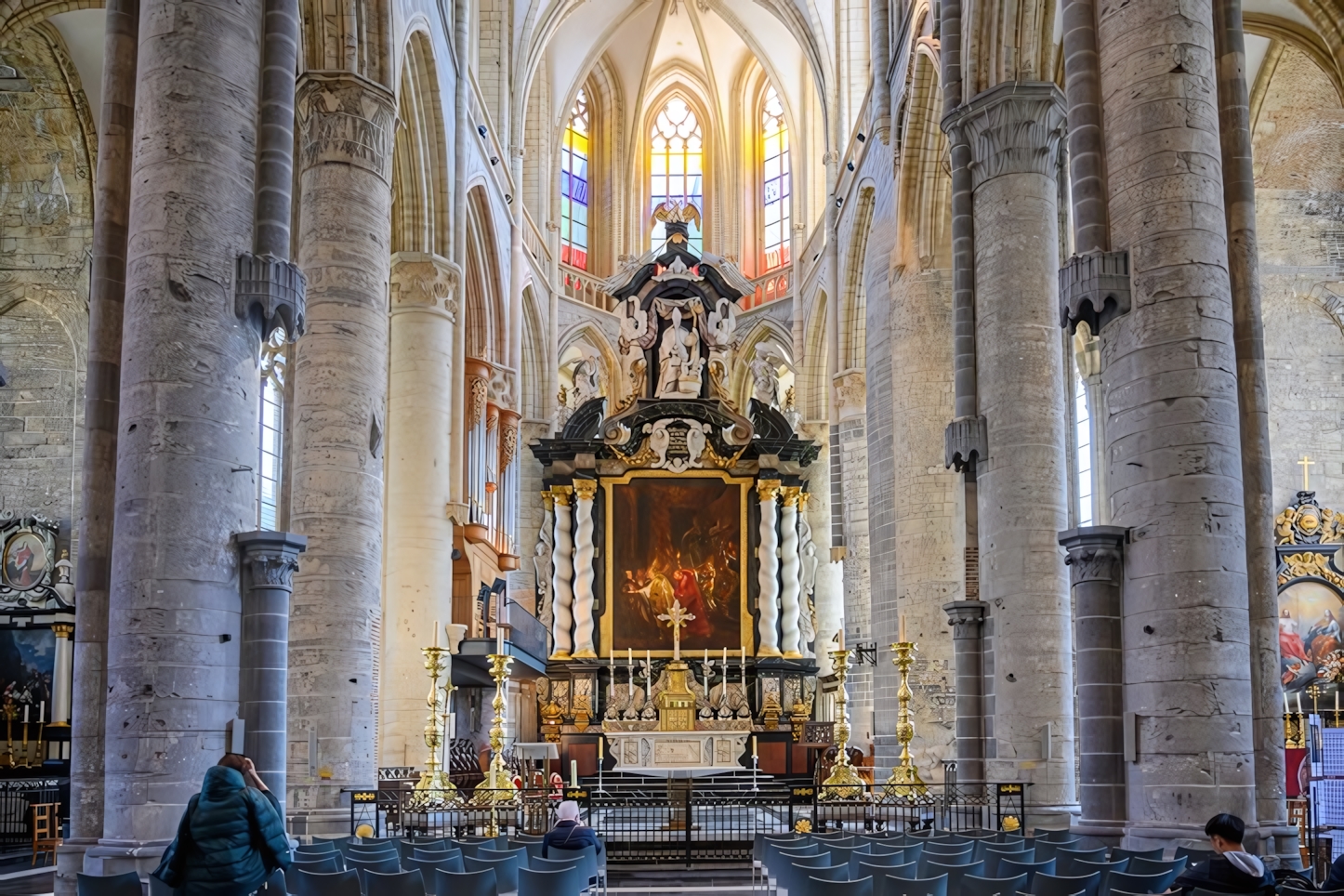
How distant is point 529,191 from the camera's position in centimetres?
4131

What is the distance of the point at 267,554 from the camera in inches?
479

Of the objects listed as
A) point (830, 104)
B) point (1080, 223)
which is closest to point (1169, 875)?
point (1080, 223)

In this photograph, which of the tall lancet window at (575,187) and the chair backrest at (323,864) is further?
the tall lancet window at (575,187)

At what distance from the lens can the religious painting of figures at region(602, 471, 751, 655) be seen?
108 ft

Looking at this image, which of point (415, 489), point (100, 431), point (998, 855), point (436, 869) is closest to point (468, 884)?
point (436, 869)

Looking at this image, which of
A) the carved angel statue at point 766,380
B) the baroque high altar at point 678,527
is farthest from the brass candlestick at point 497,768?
the carved angel statue at point 766,380

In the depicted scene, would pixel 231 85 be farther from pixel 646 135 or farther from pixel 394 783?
pixel 646 135

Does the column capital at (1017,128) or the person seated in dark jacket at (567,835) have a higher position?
the column capital at (1017,128)

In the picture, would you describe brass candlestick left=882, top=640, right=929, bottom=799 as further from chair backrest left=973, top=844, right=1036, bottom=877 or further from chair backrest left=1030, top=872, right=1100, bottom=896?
chair backrest left=1030, top=872, right=1100, bottom=896

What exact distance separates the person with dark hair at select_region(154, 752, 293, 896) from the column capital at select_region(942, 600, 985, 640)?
11623 mm

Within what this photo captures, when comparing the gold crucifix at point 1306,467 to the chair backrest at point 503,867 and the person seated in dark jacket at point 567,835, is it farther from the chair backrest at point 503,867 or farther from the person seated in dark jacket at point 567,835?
the chair backrest at point 503,867

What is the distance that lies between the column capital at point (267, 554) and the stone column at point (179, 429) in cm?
12

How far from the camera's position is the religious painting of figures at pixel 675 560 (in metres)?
33.0

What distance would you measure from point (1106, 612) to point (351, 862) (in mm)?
6582
